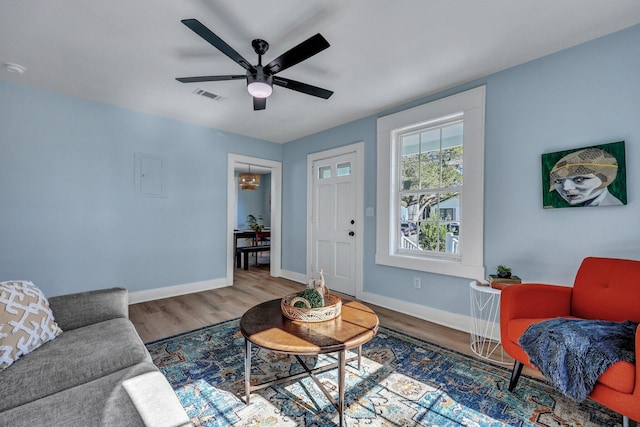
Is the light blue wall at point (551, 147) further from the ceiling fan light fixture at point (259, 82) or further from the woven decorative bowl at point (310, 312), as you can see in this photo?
the ceiling fan light fixture at point (259, 82)

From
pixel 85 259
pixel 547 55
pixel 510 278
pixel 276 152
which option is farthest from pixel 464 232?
pixel 85 259

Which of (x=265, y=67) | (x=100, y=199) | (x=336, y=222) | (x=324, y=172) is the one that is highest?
(x=265, y=67)

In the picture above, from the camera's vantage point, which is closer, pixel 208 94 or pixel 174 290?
pixel 208 94

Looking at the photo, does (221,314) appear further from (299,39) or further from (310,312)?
(299,39)

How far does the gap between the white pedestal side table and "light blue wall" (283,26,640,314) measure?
0.16 meters

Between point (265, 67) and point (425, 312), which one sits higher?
point (265, 67)

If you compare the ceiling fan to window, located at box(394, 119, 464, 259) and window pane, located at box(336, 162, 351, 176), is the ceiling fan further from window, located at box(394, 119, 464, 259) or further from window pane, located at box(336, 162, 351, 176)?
window pane, located at box(336, 162, 351, 176)

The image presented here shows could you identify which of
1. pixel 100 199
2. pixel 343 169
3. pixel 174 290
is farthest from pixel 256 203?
pixel 100 199

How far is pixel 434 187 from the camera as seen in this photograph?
10.4 ft

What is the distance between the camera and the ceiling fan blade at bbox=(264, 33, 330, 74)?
1.72 metres

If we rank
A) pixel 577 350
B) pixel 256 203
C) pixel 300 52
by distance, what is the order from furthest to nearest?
pixel 256 203 < pixel 300 52 < pixel 577 350

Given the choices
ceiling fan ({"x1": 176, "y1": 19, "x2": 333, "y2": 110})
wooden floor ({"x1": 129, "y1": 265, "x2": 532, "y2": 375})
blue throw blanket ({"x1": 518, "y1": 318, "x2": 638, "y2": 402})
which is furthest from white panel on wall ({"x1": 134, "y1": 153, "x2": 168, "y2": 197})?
blue throw blanket ({"x1": 518, "y1": 318, "x2": 638, "y2": 402})

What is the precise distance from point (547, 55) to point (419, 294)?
8.30 feet

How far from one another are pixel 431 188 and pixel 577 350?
6.76 feet
